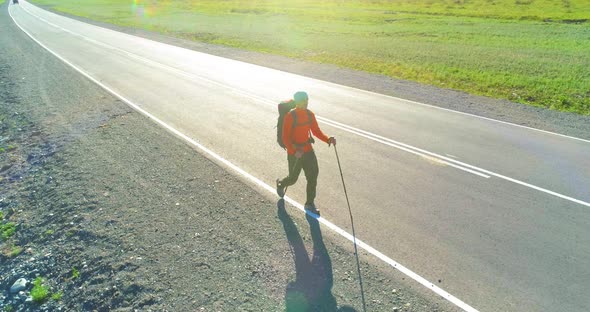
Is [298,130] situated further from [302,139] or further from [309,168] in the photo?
[309,168]

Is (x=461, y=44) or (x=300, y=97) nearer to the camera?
(x=300, y=97)

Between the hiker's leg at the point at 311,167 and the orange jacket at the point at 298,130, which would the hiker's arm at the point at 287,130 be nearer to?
the orange jacket at the point at 298,130

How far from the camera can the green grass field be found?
17078mm

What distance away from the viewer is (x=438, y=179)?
305 inches

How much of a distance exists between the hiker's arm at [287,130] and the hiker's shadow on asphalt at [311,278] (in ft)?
4.63

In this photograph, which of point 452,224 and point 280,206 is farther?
point 280,206

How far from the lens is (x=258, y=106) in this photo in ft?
42.8

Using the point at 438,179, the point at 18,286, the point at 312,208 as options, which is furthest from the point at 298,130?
the point at 18,286

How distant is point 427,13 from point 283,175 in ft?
186

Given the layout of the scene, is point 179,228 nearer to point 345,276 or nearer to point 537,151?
point 345,276

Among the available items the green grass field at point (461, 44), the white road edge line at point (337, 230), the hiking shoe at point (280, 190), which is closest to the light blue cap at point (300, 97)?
the hiking shoe at point (280, 190)

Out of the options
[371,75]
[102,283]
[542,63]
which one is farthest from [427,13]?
[102,283]

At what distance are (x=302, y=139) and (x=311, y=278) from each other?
2.37 metres

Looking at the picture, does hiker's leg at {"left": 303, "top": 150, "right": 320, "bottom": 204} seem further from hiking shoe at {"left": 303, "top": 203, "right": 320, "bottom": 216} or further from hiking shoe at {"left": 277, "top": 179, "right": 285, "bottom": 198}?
hiking shoe at {"left": 277, "top": 179, "right": 285, "bottom": 198}
